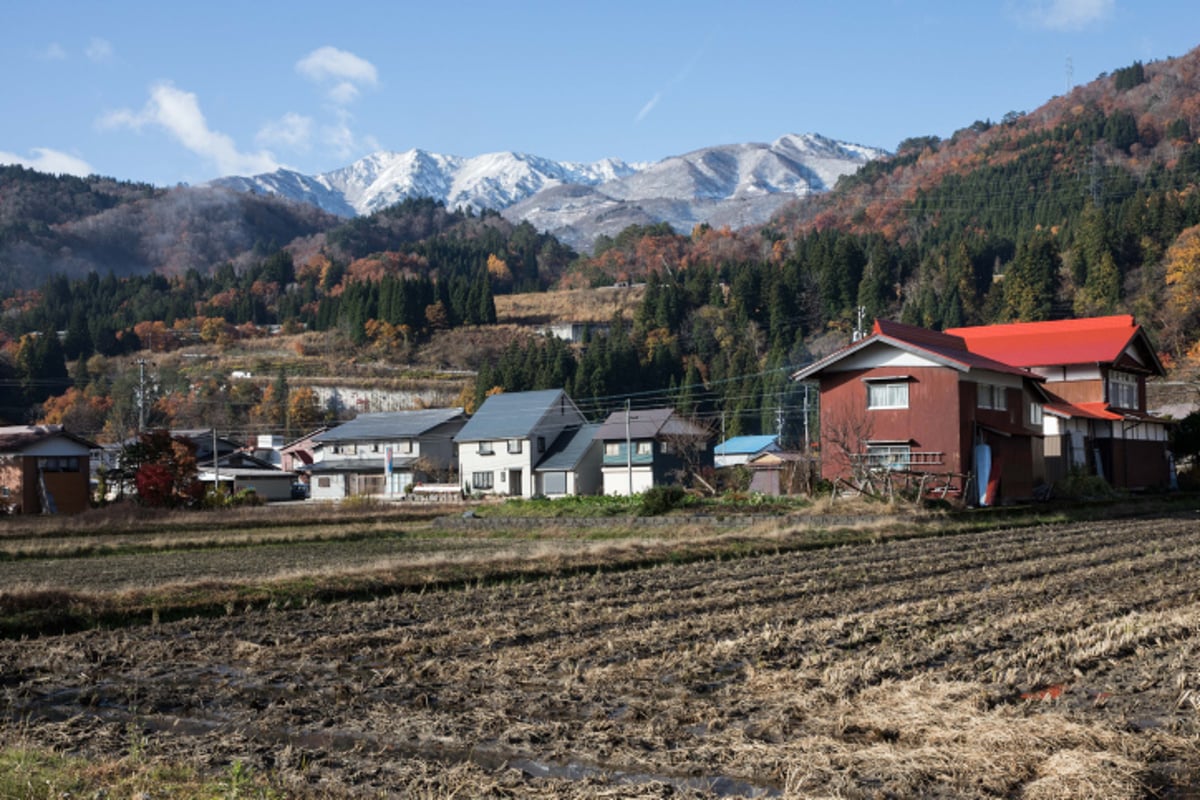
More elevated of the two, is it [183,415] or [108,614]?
[183,415]

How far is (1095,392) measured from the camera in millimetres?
38781

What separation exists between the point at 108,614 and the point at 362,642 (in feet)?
12.8

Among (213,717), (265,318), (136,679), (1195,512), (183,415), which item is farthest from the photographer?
(265,318)

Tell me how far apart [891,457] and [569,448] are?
2502cm

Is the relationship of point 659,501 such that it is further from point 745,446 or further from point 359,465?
point 745,446

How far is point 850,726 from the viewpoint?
7086 mm

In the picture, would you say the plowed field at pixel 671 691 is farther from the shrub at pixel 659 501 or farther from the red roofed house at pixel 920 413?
the shrub at pixel 659 501

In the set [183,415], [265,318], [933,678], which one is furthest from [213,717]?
[265,318]

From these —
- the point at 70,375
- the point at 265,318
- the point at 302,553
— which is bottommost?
the point at 302,553

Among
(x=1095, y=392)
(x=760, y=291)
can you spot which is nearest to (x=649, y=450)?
(x=1095, y=392)

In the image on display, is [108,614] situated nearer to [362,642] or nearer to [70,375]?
[362,642]

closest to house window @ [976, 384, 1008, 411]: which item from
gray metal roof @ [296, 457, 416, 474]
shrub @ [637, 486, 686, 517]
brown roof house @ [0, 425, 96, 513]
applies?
shrub @ [637, 486, 686, 517]

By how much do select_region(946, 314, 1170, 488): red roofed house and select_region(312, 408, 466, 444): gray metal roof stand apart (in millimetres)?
28666

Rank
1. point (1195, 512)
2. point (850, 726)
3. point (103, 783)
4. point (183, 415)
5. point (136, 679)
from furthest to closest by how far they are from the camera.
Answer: point (183, 415)
point (1195, 512)
point (136, 679)
point (850, 726)
point (103, 783)
